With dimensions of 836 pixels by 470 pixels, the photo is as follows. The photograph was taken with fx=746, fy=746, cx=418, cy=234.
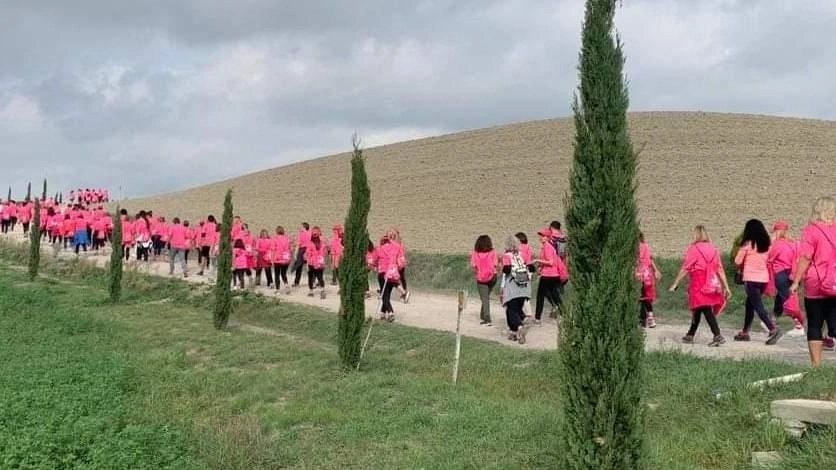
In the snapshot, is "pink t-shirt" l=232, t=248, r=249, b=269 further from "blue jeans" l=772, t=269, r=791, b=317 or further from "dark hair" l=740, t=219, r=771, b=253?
"blue jeans" l=772, t=269, r=791, b=317

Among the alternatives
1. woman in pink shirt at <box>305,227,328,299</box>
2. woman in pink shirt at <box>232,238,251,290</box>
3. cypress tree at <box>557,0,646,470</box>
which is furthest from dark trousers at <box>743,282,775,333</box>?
woman in pink shirt at <box>232,238,251,290</box>

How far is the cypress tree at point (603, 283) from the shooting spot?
17.1ft

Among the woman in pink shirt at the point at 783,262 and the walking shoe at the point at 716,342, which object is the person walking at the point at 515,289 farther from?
the woman in pink shirt at the point at 783,262

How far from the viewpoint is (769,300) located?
15.4 meters

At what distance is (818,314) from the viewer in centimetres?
845

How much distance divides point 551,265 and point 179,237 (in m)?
13.8

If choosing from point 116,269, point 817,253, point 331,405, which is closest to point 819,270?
point 817,253

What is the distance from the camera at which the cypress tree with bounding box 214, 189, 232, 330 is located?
1547 centimetres

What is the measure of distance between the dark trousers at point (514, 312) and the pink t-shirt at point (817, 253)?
536cm

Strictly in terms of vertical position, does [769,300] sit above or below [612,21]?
below

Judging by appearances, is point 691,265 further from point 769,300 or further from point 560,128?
point 560,128

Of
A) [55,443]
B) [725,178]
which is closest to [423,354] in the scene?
[55,443]

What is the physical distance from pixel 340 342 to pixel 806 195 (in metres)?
29.3

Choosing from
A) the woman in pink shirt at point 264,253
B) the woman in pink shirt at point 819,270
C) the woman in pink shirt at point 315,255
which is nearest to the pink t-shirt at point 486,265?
the woman in pink shirt at point 315,255
